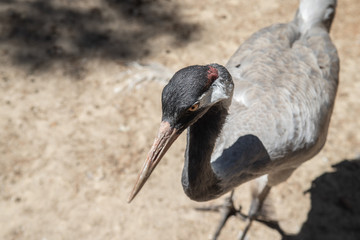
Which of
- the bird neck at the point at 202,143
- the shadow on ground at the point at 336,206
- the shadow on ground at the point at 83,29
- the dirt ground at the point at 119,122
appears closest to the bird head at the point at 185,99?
the bird neck at the point at 202,143

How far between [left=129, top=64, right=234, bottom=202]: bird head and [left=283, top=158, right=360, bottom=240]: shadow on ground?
2.20m

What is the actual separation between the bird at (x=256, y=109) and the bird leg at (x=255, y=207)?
0.03 feet

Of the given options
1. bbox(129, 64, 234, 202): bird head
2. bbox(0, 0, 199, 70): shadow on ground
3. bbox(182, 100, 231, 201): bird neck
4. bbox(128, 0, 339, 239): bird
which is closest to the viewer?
bbox(129, 64, 234, 202): bird head

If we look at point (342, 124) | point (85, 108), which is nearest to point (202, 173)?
point (85, 108)

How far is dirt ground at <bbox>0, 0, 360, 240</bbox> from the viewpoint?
402 centimetres

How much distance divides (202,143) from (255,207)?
161cm

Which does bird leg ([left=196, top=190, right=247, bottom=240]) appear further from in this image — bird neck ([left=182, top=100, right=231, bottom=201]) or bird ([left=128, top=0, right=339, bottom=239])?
bird neck ([left=182, top=100, right=231, bottom=201])

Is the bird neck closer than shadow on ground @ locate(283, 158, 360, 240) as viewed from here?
Yes

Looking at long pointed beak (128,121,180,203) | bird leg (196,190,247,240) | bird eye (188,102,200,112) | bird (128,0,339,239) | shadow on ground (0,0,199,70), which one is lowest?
bird leg (196,190,247,240)

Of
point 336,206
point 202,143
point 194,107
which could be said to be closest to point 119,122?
point 202,143

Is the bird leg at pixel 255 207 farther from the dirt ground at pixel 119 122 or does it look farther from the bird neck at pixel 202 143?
the bird neck at pixel 202 143

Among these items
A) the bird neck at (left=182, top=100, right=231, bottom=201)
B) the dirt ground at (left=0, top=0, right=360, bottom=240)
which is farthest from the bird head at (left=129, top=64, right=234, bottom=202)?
the dirt ground at (left=0, top=0, right=360, bottom=240)

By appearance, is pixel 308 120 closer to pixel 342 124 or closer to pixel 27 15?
pixel 342 124

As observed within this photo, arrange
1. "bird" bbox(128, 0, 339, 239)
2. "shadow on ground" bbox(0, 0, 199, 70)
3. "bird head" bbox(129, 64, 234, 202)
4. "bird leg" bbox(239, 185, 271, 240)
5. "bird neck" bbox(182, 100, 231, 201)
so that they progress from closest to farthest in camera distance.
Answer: "bird head" bbox(129, 64, 234, 202)
"bird" bbox(128, 0, 339, 239)
"bird neck" bbox(182, 100, 231, 201)
"bird leg" bbox(239, 185, 271, 240)
"shadow on ground" bbox(0, 0, 199, 70)
